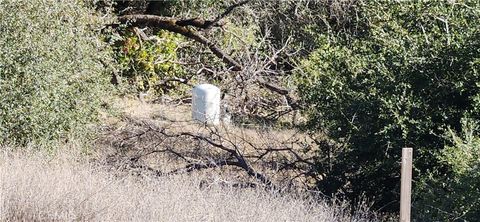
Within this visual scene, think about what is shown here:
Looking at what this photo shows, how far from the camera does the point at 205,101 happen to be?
16125mm

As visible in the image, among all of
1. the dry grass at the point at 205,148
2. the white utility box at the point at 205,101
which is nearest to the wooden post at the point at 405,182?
the dry grass at the point at 205,148

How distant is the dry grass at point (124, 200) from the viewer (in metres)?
7.08

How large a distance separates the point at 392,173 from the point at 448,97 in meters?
1.14

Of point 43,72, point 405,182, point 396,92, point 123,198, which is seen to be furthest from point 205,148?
point 405,182

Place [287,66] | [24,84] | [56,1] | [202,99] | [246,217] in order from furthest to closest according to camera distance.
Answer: [287,66] < [202,99] < [56,1] < [24,84] < [246,217]

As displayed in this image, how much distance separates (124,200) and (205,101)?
879cm

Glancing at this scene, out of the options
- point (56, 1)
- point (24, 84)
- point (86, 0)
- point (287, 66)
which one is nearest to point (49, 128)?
point (24, 84)

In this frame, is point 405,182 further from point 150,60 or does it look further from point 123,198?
point 150,60

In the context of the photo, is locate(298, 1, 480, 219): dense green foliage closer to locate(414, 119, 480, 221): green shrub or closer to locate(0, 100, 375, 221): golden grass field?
locate(414, 119, 480, 221): green shrub

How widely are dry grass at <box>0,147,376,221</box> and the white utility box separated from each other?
734 centimetres

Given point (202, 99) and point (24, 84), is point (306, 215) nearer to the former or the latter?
point (24, 84)

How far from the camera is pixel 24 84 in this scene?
476 inches

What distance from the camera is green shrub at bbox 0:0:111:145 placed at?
39.2 ft

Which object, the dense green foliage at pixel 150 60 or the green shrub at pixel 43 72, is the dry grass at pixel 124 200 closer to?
the green shrub at pixel 43 72
